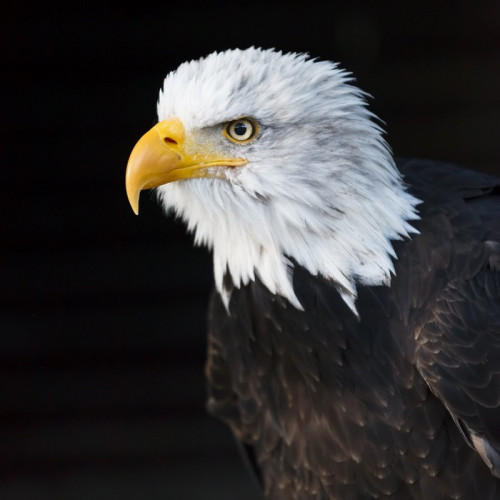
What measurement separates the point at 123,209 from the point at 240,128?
283cm

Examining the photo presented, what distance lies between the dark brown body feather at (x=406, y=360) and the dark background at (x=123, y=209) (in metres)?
2.37

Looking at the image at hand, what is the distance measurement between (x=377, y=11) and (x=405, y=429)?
9.94ft

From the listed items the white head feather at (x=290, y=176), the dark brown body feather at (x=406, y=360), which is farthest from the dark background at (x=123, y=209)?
the white head feather at (x=290, y=176)

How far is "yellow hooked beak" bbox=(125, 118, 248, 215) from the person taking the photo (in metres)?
2.46

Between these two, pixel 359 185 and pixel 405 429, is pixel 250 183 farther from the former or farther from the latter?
pixel 405 429

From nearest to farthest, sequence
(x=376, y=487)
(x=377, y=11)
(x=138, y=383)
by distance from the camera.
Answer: (x=376, y=487), (x=377, y=11), (x=138, y=383)

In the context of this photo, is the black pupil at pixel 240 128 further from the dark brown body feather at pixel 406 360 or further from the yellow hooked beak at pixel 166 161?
the dark brown body feather at pixel 406 360

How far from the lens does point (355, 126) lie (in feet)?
8.48

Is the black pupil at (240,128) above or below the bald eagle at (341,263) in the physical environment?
above

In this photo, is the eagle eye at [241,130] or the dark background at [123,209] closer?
the eagle eye at [241,130]

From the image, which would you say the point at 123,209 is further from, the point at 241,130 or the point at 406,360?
the point at 406,360

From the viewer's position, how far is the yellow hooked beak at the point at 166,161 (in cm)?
246

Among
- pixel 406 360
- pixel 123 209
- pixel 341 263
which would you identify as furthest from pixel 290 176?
pixel 123 209

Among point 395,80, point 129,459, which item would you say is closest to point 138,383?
point 129,459
